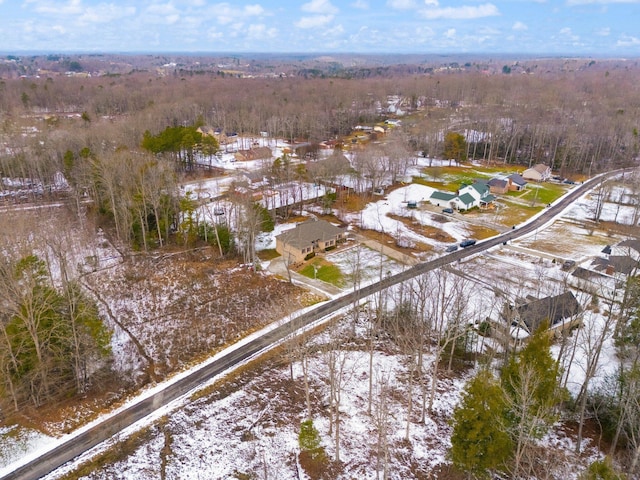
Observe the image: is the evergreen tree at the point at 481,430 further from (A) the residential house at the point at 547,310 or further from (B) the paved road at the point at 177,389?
(A) the residential house at the point at 547,310

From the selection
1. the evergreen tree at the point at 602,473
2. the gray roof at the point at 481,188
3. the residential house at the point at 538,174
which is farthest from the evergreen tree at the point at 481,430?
the residential house at the point at 538,174

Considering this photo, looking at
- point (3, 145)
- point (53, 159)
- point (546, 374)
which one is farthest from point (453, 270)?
point (3, 145)

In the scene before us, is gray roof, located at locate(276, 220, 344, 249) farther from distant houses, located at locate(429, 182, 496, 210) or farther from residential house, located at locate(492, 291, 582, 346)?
residential house, located at locate(492, 291, 582, 346)

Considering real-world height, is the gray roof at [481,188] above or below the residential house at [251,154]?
below

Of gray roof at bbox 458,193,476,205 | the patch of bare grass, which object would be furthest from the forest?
gray roof at bbox 458,193,476,205

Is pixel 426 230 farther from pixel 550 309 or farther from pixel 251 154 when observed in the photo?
pixel 251 154

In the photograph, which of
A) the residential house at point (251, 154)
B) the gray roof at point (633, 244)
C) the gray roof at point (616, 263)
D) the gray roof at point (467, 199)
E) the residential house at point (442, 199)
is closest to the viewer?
the gray roof at point (616, 263)

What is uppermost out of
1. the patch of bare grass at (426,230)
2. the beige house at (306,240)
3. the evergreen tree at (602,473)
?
the evergreen tree at (602,473)
